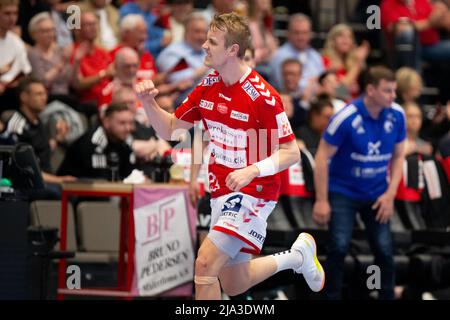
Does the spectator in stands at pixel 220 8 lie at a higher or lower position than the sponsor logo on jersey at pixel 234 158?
higher

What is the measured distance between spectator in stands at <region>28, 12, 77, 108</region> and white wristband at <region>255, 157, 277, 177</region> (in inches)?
187

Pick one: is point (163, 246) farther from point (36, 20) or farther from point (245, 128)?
point (36, 20)

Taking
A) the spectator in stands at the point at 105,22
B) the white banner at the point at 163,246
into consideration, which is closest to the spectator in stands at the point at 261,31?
the spectator in stands at the point at 105,22

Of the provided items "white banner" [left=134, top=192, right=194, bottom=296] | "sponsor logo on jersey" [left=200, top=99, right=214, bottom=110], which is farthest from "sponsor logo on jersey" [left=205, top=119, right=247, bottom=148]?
"white banner" [left=134, top=192, right=194, bottom=296]

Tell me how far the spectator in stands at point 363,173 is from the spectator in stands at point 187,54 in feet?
Result: 9.51

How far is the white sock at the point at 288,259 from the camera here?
7996 mm

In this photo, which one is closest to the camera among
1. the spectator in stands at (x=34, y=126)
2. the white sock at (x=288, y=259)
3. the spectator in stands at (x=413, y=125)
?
the white sock at (x=288, y=259)

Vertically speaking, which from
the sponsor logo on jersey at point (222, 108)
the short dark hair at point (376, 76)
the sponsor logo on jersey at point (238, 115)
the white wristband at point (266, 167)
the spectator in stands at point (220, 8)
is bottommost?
the white wristband at point (266, 167)

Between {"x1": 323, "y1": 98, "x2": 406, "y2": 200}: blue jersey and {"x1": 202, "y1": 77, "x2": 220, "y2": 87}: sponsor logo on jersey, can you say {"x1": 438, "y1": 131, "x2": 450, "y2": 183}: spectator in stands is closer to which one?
{"x1": 323, "y1": 98, "x2": 406, "y2": 200}: blue jersey

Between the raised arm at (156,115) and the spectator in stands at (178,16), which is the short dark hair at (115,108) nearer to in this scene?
the raised arm at (156,115)

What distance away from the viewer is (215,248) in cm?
740

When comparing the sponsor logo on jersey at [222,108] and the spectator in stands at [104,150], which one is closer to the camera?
the sponsor logo on jersey at [222,108]
